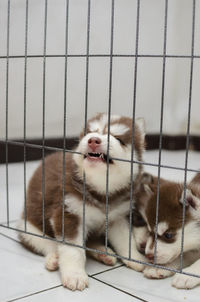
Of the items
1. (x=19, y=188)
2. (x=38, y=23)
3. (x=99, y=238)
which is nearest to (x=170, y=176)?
(x=19, y=188)

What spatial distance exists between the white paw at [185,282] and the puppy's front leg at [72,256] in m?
0.40

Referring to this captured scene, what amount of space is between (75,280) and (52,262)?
22 cm

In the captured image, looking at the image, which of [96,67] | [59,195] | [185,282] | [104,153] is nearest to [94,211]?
[59,195]

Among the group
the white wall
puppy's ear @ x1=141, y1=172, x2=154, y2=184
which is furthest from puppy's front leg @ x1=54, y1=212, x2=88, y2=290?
the white wall

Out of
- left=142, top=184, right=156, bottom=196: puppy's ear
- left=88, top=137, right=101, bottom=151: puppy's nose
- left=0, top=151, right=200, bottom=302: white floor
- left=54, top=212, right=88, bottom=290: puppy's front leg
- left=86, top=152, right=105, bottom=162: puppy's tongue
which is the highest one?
left=88, top=137, right=101, bottom=151: puppy's nose

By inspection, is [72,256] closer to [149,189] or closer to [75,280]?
[75,280]

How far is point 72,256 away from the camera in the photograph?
6.53ft

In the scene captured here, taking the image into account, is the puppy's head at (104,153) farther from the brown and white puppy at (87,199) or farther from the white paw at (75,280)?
the white paw at (75,280)

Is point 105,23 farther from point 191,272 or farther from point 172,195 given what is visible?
point 191,272

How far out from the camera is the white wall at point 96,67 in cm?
437

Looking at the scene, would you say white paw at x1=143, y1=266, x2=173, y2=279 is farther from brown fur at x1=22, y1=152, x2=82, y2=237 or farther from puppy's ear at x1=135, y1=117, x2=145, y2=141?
puppy's ear at x1=135, y1=117, x2=145, y2=141

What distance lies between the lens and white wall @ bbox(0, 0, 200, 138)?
437 centimetres

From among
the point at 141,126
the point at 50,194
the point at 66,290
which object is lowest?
the point at 66,290

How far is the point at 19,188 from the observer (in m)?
3.50
